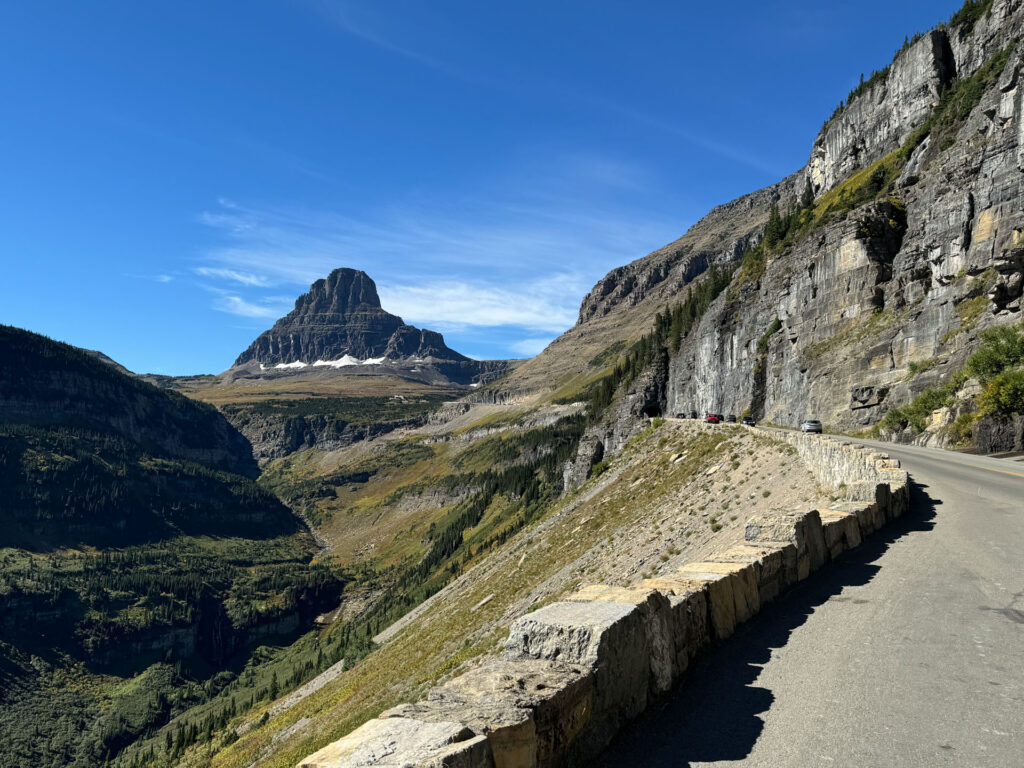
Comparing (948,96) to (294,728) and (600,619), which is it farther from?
(294,728)

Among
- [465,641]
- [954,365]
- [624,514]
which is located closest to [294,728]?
[465,641]

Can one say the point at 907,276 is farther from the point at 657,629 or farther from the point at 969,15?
the point at 969,15

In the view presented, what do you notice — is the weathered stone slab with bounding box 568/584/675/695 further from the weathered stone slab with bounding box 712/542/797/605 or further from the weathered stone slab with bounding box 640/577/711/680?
the weathered stone slab with bounding box 712/542/797/605

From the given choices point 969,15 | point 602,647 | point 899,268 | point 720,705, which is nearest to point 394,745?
point 602,647

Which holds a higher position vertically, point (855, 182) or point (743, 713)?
point (855, 182)

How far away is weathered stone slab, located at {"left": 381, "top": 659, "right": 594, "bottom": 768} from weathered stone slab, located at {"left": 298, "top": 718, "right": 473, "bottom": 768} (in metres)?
0.28

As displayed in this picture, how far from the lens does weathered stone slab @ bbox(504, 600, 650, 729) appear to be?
732cm

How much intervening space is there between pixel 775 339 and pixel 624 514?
186 feet

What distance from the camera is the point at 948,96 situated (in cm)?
10662

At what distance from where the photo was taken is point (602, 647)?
728 cm

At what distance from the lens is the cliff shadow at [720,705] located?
7.03 m

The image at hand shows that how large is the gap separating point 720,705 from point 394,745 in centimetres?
498

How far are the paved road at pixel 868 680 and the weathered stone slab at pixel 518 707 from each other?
3.20 feet

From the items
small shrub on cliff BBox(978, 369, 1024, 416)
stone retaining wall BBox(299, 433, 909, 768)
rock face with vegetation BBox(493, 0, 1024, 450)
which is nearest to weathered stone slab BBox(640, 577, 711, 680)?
stone retaining wall BBox(299, 433, 909, 768)
